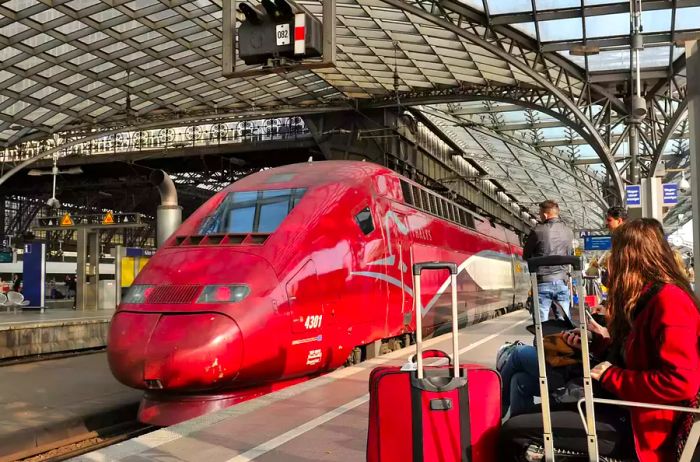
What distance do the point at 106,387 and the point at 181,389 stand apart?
4471 mm

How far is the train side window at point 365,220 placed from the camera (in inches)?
330

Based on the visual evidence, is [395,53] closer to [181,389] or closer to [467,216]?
[467,216]

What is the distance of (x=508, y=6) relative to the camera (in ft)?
59.1

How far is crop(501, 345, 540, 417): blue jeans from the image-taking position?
3.38 metres

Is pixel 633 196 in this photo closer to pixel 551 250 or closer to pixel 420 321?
pixel 551 250

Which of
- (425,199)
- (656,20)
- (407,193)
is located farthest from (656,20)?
(407,193)

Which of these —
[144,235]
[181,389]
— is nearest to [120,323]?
[181,389]

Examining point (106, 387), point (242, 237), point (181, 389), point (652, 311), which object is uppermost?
point (242, 237)

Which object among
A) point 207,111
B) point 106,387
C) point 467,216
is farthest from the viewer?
point 207,111

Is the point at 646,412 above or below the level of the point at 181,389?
above

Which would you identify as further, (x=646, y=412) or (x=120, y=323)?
(x=120, y=323)

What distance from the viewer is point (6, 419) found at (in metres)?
7.71

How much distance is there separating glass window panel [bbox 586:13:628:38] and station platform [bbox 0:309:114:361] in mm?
14377

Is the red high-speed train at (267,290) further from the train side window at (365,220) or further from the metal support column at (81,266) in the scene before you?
the metal support column at (81,266)
